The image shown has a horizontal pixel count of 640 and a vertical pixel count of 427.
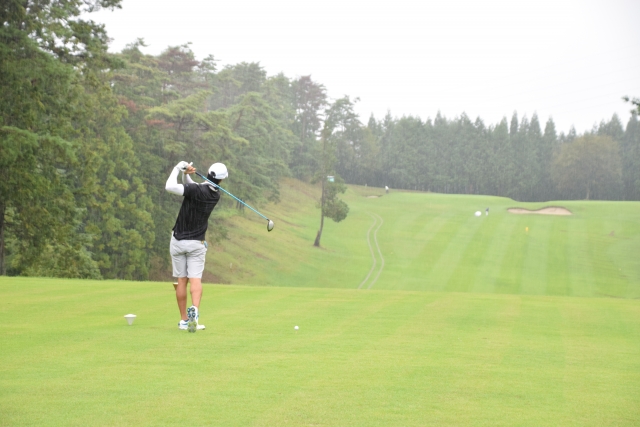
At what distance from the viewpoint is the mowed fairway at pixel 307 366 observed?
558cm

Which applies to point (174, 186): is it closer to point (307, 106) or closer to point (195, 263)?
point (195, 263)

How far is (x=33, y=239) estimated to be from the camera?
28.0m

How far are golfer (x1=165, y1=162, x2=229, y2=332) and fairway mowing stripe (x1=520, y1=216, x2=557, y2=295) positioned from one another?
40.7m

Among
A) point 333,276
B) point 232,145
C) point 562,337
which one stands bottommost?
point 333,276

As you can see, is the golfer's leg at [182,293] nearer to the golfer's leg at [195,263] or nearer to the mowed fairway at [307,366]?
the golfer's leg at [195,263]

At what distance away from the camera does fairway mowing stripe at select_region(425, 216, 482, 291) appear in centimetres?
5166

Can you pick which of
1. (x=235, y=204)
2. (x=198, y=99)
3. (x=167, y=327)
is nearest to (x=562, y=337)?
(x=167, y=327)

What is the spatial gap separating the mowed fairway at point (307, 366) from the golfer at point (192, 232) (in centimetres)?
60

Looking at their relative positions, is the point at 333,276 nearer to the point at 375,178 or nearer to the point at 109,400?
the point at 109,400

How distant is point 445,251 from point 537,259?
8.17 meters

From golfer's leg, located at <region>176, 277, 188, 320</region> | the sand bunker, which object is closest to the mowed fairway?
golfer's leg, located at <region>176, 277, 188, 320</region>

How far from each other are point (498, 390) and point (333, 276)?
48881 mm

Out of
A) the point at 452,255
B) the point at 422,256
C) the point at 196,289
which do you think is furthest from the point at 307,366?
the point at 452,255

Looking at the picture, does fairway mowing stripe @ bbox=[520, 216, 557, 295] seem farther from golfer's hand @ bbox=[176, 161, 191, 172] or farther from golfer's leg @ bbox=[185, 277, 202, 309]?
golfer's hand @ bbox=[176, 161, 191, 172]
